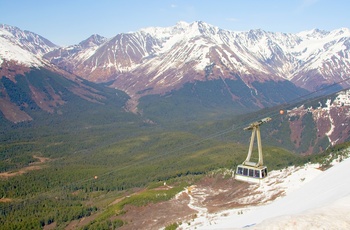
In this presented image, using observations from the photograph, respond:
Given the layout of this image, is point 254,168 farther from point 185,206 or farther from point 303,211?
point 185,206

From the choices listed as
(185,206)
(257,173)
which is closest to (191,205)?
(185,206)

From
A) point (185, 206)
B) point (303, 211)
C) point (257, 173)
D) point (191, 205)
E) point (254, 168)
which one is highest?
point (254, 168)

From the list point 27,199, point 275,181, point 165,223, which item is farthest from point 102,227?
point 27,199

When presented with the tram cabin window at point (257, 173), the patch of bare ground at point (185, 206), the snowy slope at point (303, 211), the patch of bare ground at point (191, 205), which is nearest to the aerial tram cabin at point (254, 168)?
the tram cabin window at point (257, 173)

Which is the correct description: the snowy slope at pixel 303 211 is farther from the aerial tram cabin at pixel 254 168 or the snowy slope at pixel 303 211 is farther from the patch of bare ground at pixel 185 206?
the patch of bare ground at pixel 185 206

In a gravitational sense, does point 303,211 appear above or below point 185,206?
above

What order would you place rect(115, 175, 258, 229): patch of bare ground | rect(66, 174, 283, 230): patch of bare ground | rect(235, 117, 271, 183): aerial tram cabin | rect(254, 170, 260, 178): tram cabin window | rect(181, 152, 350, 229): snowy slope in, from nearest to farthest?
rect(181, 152, 350, 229): snowy slope → rect(235, 117, 271, 183): aerial tram cabin → rect(254, 170, 260, 178): tram cabin window → rect(66, 174, 283, 230): patch of bare ground → rect(115, 175, 258, 229): patch of bare ground

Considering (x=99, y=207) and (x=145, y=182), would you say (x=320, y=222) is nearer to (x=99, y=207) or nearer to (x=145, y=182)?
(x=99, y=207)

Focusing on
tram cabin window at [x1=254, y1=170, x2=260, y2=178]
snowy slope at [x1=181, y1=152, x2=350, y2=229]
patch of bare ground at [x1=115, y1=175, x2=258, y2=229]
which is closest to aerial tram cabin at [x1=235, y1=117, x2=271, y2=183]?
tram cabin window at [x1=254, y1=170, x2=260, y2=178]

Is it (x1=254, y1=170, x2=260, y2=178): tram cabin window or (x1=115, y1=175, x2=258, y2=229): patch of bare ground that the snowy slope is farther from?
(x1=115, y1=175, x2=258, y2=229): patch of bare ground

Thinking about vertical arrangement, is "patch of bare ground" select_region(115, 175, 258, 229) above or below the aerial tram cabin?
below
